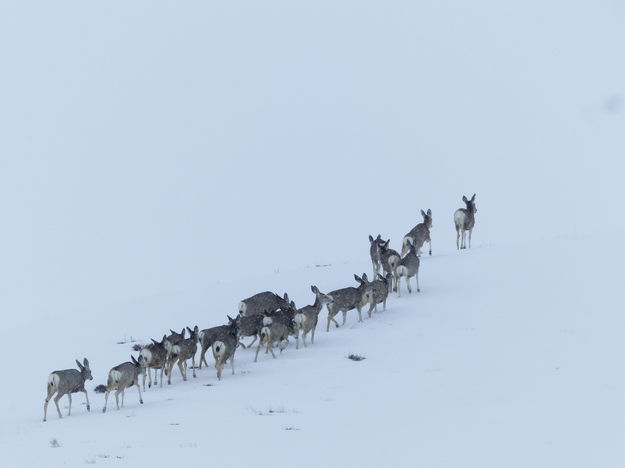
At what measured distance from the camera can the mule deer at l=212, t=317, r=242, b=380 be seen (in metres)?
19.5

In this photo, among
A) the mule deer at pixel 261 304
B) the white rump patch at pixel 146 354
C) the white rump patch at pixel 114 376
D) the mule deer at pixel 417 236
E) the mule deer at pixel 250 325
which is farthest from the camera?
the mule deer at pixel 417 236

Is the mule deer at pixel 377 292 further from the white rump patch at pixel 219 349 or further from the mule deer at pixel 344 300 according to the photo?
the white rump patch at pixel 219 349

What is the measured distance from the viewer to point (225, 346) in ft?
64.5

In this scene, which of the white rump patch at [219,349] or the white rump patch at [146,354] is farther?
the white rump patch at [146,354]

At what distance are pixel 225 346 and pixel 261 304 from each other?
460 cm

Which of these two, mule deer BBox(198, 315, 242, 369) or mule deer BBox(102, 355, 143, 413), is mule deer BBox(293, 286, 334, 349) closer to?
mule deer BBox(198, 315, 242, 369)

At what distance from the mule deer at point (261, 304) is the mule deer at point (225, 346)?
111 inches

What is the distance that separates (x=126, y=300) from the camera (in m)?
33.0

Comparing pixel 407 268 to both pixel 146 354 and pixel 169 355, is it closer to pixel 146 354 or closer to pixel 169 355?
pixel 169 355

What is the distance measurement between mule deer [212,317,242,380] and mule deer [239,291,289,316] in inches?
111

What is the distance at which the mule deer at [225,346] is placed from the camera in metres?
19.5

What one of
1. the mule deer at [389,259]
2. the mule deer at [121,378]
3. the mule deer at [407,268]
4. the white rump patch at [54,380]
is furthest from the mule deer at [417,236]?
the white rump patch at [54,380]

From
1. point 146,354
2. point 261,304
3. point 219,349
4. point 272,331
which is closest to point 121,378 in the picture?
point 146,354

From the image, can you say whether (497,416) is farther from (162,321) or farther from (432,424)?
(162,321)
